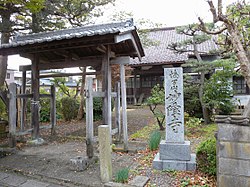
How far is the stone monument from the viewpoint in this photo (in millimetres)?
4133

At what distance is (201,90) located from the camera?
8.96 meters

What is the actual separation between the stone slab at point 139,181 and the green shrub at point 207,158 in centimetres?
117

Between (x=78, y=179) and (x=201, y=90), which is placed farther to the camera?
(x=201, y=90)

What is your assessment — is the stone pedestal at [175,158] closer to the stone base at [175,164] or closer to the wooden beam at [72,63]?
the stone base at [175,164]

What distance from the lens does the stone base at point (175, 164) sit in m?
4.06

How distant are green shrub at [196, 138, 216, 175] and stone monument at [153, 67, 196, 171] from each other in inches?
6.6

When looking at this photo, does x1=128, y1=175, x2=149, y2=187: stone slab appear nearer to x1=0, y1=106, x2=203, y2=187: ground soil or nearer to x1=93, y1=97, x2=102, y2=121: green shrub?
x1=0, y1=106, x2=203, y2=187: ground soil

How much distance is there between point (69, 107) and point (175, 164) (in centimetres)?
865

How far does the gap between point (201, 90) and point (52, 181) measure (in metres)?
7.34

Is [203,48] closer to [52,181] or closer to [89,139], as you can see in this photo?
[89,139]

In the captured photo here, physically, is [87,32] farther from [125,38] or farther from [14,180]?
[14,180]

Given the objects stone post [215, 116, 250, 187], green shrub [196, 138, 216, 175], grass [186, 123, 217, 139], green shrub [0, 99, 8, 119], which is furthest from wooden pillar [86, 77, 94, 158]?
green shrub [0, 99, 8, 119]

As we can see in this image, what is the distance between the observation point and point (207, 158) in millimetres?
3764

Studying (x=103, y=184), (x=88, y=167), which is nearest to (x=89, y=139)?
(x=88, y=167)
